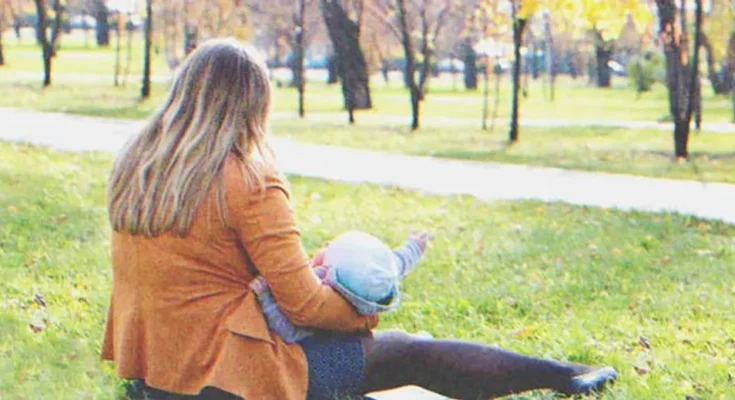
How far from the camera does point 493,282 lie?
23.7 feet

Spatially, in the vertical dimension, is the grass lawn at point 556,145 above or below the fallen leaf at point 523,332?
above

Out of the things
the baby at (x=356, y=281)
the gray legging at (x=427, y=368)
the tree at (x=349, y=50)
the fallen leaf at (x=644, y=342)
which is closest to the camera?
the baby at (x=356, y=281)

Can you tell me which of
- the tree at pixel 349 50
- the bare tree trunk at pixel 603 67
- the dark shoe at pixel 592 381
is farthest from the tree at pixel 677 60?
the bare tree trunk at pixel 603 67

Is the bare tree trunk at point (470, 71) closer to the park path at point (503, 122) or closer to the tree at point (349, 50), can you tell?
the tree at point (349, 50)

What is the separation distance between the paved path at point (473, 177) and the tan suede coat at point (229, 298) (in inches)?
256

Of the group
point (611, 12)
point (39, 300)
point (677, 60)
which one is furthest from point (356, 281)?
point (677, 60)

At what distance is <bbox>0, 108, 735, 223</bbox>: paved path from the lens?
11.1 metres

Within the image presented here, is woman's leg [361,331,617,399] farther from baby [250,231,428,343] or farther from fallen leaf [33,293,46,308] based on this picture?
fallen leaf [33,293,46,308]

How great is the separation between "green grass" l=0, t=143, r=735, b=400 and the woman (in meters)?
1.04

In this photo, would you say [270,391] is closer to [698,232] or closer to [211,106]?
[211,106]

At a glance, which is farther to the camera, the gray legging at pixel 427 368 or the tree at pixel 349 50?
the tree at pixel 349 50

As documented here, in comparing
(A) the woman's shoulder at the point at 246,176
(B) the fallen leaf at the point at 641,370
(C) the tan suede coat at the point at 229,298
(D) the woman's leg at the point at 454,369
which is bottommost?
(B) the fallen leaf at the point at 641,370

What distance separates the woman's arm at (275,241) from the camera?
3.94 metres

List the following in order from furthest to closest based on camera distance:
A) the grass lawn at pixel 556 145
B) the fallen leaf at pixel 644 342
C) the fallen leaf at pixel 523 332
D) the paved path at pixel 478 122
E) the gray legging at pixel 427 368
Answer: the paved path at pixel 478 122, the grass lawn at pixel 556 145, the fallen leaf at pixel 523 332, the fallen leaf at pixel 644 342, the gray legging at pixel 427 368
